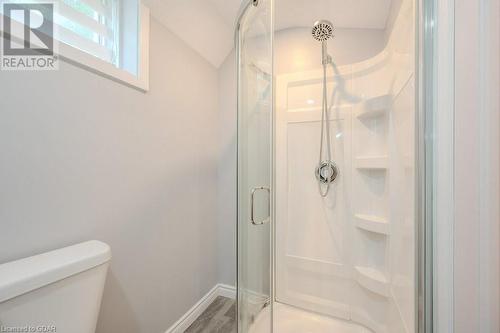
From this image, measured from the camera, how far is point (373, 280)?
4.33ft

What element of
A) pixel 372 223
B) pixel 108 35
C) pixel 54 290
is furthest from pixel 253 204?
pixel 108 35

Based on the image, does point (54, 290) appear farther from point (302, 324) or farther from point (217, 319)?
point (302, 324)

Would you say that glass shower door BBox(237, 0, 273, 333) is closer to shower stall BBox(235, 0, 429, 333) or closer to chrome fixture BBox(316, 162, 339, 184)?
shower stall BBox(235, 0, 429, 333)

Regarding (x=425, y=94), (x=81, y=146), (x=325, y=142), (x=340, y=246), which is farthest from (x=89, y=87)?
(x=340, y=246)

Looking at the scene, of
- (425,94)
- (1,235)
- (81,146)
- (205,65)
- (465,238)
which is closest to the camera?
(465,238)

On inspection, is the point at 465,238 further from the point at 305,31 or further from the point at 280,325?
the point at 305,31

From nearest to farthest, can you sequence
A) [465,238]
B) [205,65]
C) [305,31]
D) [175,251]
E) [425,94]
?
[465,238], [425,94], [175,251], [305,31], [205,65]

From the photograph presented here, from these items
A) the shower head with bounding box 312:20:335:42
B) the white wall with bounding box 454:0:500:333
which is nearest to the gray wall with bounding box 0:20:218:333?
the shower head with bounding box 312:20:335:42

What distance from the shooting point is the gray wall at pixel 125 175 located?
763 mm

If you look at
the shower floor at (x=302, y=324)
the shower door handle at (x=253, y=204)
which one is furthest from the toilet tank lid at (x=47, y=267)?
the shower floor at (x=302, y=324)

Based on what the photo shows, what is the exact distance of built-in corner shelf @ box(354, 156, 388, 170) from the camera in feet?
4.23

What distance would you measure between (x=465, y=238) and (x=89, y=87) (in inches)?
54.9

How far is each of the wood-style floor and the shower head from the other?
205cm

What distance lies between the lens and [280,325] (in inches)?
56.6
